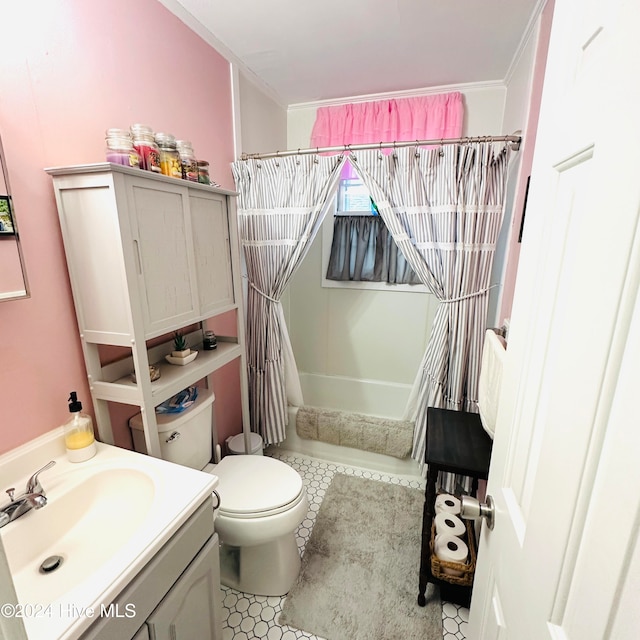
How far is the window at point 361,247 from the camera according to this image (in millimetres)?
2639

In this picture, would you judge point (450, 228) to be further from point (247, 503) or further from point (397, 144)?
point (247, 503)

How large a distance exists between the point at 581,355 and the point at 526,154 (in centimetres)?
156

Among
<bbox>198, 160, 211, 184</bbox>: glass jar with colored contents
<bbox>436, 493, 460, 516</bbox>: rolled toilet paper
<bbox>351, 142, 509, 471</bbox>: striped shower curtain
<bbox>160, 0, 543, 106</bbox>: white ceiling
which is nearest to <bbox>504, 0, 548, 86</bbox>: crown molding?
<bbox>160, 0, 543, 106</bbox>: white ceiling

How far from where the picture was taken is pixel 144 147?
1183 millimetres

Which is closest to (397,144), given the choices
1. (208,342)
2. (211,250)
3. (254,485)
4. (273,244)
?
(273,244)

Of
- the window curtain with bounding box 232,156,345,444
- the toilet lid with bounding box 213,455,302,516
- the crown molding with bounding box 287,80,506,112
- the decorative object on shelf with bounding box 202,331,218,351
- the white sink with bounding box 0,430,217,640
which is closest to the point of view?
the white sink with bounding box 0,430,217,640

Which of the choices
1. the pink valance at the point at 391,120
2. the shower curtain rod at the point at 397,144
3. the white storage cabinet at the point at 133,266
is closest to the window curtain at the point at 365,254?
the pink valance at the point at 391,120

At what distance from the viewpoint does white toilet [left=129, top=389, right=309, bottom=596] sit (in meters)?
1.33

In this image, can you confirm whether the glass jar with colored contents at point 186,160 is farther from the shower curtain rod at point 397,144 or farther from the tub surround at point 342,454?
the tub surround at point 342,454

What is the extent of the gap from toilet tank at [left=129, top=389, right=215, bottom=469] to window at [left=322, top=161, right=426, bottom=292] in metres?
1.59

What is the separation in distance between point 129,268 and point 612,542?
1235 mm

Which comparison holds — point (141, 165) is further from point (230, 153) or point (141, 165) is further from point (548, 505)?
point (548, 505)

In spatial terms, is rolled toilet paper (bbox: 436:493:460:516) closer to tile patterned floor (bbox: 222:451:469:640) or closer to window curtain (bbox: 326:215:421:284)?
tile patterned floor (bbox: 222:451:469:640)

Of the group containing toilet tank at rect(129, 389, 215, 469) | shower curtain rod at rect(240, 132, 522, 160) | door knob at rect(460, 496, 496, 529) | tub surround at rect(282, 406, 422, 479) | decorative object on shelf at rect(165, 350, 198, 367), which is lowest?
tub surround at rect(282, 406, 422, 479)
